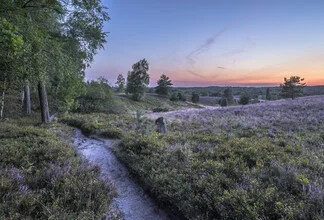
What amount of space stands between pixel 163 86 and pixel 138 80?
19080 millimetres

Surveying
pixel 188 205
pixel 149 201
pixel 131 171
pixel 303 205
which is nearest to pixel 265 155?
pixel 303 205

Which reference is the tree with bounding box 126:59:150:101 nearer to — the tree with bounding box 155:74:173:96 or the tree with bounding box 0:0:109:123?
the tree with bounding box 155:74:173:96

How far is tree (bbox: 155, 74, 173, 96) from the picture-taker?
2766 inches

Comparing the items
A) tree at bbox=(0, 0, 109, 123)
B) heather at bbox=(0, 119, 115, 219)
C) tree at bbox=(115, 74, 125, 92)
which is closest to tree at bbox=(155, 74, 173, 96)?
tree at bbox=(115, 74, 125, 92)

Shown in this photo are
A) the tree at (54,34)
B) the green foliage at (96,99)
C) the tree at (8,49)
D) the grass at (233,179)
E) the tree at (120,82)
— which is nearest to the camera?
the grass at (233,179)

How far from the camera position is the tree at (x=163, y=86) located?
70250mm

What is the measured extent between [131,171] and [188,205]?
3.01 m

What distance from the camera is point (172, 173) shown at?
543 centimetres

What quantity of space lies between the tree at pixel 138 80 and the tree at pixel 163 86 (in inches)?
669

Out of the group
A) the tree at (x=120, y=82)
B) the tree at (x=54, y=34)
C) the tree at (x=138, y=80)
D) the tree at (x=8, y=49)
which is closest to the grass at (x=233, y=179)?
the tree at (x=8, y=49)

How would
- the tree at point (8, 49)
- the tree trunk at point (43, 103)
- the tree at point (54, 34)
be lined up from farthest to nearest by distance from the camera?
the tree trunk at point (43, 103) < the tree at point (54, 34) < the tree at point (8, 49)

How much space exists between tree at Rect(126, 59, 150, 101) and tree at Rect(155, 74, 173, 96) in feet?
55.8

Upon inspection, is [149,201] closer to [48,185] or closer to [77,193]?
[77,193]

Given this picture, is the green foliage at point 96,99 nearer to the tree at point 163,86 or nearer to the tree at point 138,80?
the tree at point 138,80
